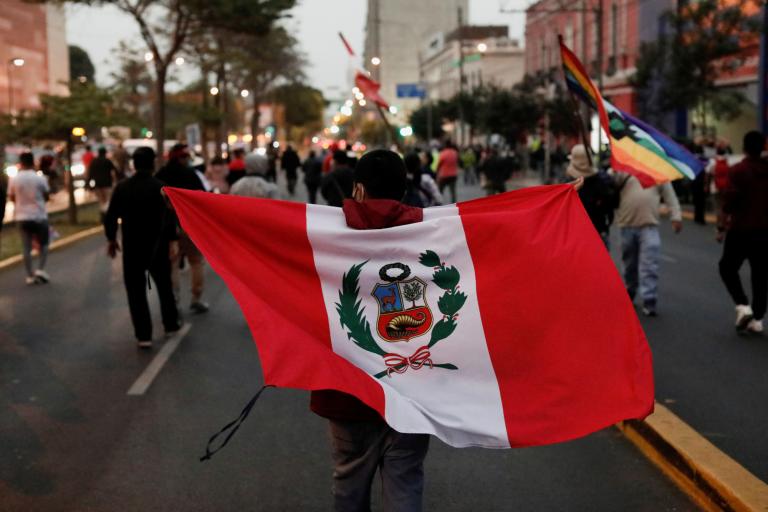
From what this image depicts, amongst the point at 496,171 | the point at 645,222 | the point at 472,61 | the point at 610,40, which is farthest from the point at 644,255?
the point at 472,61

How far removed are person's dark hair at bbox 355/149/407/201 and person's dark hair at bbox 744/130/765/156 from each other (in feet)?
21.3

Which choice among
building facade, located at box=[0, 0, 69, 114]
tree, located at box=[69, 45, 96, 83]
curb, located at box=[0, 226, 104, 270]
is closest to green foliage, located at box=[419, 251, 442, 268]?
curb, located at box=[0, 226, 104, 270]

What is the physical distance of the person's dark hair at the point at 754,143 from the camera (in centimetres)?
987

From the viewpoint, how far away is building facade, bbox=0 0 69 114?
77.7 meters

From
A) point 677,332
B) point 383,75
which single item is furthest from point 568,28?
point 383,75

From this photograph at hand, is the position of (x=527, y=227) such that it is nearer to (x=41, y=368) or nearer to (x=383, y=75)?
(x=41, y=368)

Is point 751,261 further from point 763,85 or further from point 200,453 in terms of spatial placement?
point 763,85

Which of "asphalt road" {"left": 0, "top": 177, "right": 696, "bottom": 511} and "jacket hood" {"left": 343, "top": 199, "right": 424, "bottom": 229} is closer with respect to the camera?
"jacket hood" {"left": 343, "top": 199, "right": 424, "bottom": 229}

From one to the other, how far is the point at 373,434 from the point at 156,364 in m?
5.58

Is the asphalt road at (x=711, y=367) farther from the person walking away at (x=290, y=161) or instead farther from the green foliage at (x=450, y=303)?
the person walking away at (x=290, y=161)

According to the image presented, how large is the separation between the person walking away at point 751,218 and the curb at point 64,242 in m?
11.2

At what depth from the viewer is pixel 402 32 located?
16012cm

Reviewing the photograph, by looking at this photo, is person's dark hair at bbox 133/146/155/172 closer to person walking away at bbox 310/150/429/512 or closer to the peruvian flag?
the peruvian flag

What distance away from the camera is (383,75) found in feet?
516
